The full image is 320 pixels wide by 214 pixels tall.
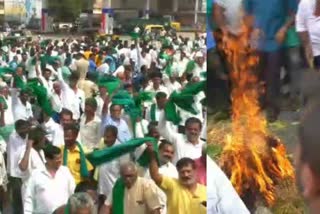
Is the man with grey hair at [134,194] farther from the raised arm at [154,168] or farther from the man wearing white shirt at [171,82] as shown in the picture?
the man wearing white shirt at [171,82]

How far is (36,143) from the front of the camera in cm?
730

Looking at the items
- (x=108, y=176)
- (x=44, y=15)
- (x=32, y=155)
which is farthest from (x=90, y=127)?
(x=44, y=15)

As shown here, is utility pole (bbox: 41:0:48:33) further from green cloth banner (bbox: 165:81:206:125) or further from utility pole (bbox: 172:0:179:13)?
green cloth banner (bbox: 165:81:206:125)

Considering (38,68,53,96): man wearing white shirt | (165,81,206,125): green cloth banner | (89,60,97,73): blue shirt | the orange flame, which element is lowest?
(89,60,97,73): blue shirt

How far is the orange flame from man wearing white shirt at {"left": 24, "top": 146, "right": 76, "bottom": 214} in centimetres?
296

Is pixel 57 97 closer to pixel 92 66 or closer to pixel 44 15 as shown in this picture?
pixel 92 66

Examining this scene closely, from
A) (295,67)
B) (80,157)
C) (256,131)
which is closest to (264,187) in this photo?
(256,131)

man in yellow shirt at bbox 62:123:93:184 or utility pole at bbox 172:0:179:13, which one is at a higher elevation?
man in yellow shirt at bbox 62:123:93:184

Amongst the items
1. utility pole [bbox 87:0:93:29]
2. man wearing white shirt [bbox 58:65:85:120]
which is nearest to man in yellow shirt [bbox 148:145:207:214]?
man wearing white shirt [bbox 58:65:85:120]

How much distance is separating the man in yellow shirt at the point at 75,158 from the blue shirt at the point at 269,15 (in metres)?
3.65

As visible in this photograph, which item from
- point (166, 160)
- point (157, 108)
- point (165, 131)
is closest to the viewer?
point (166, 160)

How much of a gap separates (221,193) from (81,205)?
1.87 meters

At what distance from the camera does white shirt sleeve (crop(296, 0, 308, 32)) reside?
9.84ft

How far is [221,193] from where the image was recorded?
3.21 meters
